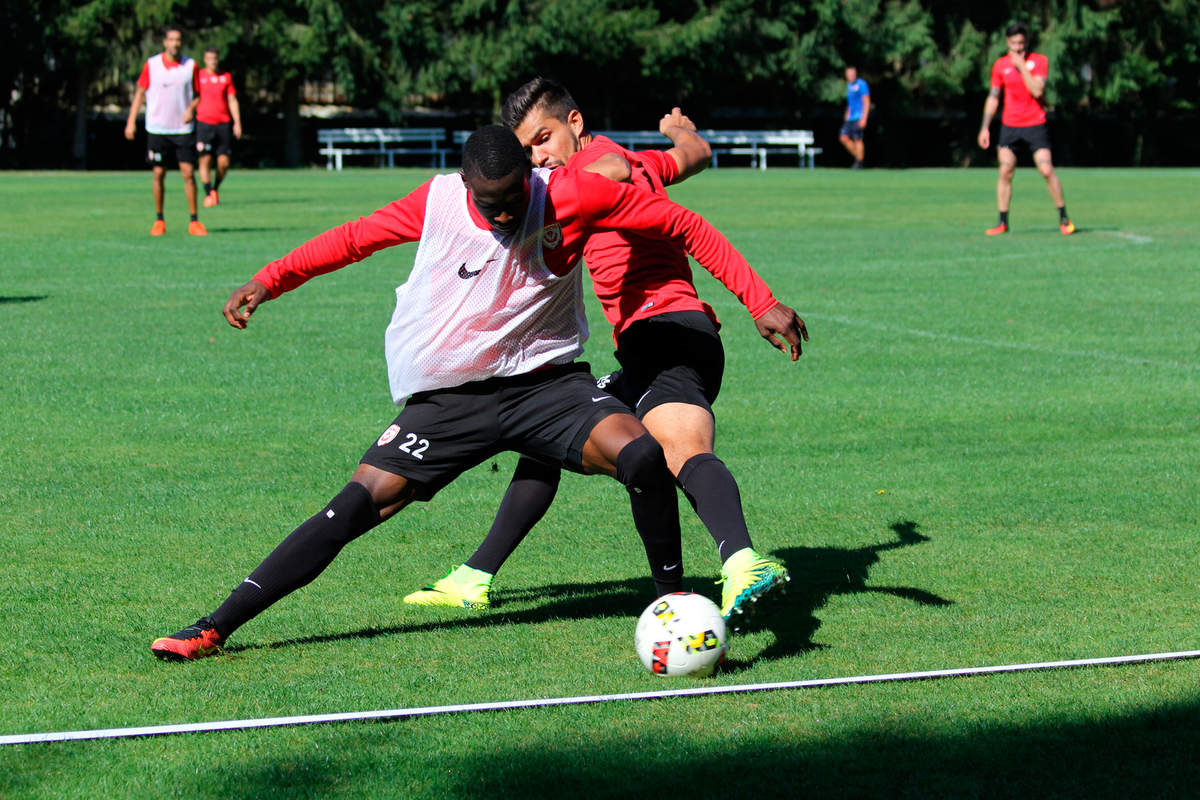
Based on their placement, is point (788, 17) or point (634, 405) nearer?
point (634, 405)

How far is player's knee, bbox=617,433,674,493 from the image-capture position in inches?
183

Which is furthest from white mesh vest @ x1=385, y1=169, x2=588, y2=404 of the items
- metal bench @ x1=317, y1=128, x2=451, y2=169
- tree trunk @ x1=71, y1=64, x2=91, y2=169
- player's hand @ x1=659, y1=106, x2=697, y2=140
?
tree trunk @ x1=71, y1=64, x2=91, y2=169

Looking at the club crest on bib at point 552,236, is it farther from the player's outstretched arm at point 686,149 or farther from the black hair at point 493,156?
the player's outstretched arm at point 686,149

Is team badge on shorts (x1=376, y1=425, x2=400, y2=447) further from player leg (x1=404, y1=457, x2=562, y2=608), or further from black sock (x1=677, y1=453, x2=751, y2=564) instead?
black sock (x1=677, y1=453, x2=751, y2=564)

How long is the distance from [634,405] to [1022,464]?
9.29ft

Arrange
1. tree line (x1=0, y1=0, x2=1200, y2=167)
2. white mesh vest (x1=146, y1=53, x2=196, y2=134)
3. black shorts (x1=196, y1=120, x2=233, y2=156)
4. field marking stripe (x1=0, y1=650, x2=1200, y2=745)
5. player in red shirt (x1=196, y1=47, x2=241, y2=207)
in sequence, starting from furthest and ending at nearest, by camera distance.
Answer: tree line (x1=0, y1=0, x2=1200, y2=167) < player in red shirt (x1=196, y1=47, x2=241, y2=207) < black shorts (x1=196, y1=120, x2=233, y2=156) < white mesh vest (x1=146, y1=53, x2=196, y2=134) < field marking stripe (x1=0, y1=650, x2=1200, y2=745)

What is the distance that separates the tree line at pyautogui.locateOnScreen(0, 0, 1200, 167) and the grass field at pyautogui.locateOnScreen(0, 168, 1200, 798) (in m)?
33.3

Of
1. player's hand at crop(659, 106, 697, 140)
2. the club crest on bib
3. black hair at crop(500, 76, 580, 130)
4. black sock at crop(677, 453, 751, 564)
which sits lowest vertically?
black sock at crop(677, 453, 751, 564)

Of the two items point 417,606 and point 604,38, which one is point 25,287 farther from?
point 604,38

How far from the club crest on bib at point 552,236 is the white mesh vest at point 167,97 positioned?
15.3 metres

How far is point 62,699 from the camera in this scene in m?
4.28

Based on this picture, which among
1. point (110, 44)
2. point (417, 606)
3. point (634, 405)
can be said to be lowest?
point (417, 606)

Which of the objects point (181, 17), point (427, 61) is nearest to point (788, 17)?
point (427, 61)

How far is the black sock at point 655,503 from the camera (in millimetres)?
4648
